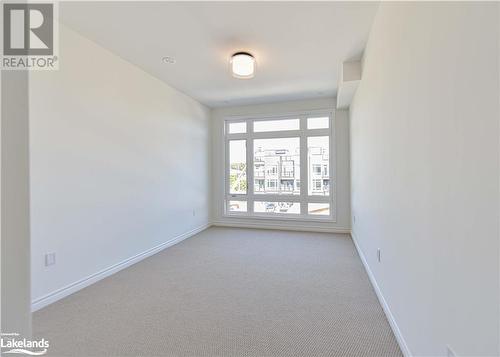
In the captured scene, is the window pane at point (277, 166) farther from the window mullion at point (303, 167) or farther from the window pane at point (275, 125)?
the window pane at point (275, 125)

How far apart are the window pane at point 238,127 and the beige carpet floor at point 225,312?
298 cm

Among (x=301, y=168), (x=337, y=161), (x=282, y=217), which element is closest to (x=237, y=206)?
(x=282, y=217)

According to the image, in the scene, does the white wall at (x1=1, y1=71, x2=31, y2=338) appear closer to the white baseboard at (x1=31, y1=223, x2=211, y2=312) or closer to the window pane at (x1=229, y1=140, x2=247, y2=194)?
the white baseboard at (x1=31, y1=223, x2=211, y2=312)

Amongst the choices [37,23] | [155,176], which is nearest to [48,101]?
[37,23]

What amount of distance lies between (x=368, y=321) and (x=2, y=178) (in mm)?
2338

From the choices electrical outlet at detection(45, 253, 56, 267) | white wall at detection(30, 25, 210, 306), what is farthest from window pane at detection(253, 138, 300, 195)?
electrical outlet at detection(45, 253, 56, 267)

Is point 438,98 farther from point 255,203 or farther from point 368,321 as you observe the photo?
point 255,203

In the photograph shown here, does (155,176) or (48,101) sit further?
(155,176)

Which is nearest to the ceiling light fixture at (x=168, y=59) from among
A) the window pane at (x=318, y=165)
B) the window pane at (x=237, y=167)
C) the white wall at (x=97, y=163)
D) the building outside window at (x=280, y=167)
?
the white wall at (x=97, y=163)

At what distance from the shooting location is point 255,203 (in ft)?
17.6

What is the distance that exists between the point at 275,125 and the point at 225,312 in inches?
157

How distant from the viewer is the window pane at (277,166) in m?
5.13

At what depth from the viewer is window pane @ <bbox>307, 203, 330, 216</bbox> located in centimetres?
493

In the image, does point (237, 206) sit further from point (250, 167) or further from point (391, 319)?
point (391, 319)
